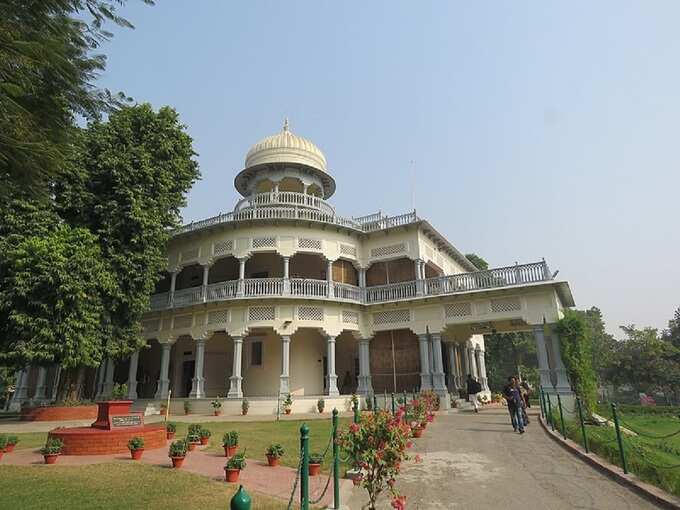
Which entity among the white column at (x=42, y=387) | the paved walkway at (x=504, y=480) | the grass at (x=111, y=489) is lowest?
the paved walkway at (x=504, y=480)

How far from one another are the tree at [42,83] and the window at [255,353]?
59.1 feet

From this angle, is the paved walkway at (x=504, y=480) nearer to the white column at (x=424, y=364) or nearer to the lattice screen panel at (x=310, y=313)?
the white column at (x=424, y=364)

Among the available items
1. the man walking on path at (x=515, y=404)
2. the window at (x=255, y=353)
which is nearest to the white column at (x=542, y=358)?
the man walking on path at (x=515, y=404)

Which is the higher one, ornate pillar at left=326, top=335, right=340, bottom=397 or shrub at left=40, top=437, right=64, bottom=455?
ornate pillar at left=326, top=335, right=340, bottom=397

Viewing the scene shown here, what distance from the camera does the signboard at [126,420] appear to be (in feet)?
33.5

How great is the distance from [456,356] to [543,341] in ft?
26.5

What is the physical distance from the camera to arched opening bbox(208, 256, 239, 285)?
24938mm

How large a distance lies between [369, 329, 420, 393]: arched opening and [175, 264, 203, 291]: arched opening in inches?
421

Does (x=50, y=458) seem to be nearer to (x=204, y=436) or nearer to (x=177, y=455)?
(x=177, y=455)

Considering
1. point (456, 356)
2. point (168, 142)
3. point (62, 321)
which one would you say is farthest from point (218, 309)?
point (456, 356)

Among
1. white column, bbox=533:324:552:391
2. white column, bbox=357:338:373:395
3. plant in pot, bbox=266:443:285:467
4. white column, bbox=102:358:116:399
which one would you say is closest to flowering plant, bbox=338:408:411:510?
plant in pot, bbox=266:443:285:467

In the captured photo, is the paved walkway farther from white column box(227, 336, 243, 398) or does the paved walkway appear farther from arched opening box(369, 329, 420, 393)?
white column box(227, 336, 243, 398)

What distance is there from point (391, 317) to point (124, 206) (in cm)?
1330

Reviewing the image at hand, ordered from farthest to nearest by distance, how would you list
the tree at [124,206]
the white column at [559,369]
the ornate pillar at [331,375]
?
the ornate pillar at [331,375] < the tree at [124,206] < the white column at [559,369]
